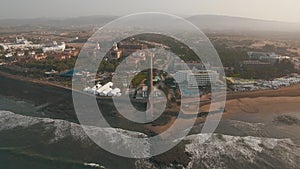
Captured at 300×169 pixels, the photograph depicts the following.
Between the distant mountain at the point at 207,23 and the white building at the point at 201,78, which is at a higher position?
the distant mountain at the point at 207,23

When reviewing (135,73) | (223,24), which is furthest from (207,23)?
(135,73)

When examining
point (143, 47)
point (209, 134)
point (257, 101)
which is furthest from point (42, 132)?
point (143, 47)

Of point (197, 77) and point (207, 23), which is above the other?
point (207, 23)

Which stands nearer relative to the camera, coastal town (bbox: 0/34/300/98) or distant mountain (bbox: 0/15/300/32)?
coastal town (bbox: 0/34/300/98)

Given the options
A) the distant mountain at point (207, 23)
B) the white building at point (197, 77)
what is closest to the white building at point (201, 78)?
the white building at point (197, 77)

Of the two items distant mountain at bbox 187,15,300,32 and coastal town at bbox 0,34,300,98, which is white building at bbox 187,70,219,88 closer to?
coastal town at bbox 0,34,300,98

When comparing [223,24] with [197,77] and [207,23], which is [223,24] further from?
[197,77]

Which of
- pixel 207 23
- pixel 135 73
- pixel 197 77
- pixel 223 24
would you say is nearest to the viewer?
pixel 197 77

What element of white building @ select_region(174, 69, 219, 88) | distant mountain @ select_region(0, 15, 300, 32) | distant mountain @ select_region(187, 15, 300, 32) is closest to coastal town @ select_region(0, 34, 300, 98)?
white building @ select_region(174, 69, 219, 88)

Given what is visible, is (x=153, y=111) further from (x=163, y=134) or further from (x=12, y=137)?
(x=12, y=137)

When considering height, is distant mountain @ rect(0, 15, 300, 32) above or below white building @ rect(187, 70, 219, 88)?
above

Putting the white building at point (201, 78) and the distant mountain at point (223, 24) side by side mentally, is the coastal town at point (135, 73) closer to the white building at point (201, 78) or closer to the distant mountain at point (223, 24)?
the white building at point (201, 78)
